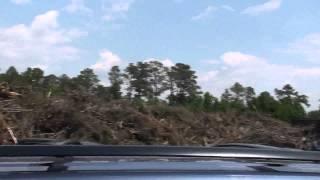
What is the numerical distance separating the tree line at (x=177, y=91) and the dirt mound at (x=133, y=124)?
129 cm

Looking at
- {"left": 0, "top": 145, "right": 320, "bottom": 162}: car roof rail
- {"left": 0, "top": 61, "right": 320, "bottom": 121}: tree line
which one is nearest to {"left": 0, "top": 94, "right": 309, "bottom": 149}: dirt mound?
A: {"left": 0, "top": 61, "right": 320, "bottom": 121}: tree line

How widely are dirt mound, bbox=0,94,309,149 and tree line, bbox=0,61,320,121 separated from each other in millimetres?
1285

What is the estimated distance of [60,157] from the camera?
2.95m

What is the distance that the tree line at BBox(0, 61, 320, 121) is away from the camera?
1983 centimetres

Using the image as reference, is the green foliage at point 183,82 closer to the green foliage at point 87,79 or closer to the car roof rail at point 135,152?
the green foliage at point 87,79

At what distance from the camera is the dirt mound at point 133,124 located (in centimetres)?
1427

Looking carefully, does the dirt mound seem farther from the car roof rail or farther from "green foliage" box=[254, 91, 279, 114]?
the car roof rail

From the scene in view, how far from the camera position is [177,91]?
28.5m

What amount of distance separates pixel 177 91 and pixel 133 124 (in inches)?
483

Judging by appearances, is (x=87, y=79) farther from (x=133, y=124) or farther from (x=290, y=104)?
(x=290, y=104)

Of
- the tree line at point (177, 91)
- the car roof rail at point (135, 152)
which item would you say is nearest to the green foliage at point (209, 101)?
the tree line at point (177, 91)

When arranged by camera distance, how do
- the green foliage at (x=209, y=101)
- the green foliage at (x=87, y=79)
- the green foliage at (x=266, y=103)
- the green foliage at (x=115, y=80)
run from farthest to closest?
the green foliage at (x=266, y=103) → the green foliage at (x=209, y=101) → the green foliage at (x=115, y=80) → the green foliage at (x=87, y=79)

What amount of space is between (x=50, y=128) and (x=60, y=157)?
11545 millimetres

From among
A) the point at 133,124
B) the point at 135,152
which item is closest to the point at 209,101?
the point at 133,124
